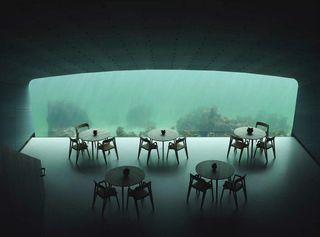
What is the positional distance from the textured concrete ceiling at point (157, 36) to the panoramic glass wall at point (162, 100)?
28.1 feet

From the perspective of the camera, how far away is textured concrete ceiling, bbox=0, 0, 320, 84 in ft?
13.5

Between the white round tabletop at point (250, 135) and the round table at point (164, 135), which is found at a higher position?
the white round tabletop at point (250, 135)

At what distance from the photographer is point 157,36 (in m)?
5.68

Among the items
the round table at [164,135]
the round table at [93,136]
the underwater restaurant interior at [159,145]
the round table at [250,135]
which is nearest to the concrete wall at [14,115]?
the underwater restaurant interior at [159,145]

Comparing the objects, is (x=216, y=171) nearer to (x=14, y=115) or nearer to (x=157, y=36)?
(x=157, y=36)

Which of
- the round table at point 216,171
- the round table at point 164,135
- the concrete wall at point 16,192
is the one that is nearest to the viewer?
the concrete wall at point 16,192

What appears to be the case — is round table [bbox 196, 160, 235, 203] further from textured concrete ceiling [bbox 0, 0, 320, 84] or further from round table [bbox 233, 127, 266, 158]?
textured concrete ceiling [bbox 0, 0, 320, 84]

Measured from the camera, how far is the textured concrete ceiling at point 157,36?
4102 millimetres

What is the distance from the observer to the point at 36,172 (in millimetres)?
5648

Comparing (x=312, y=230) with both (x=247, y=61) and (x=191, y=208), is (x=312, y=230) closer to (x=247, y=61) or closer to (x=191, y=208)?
(x=191, y=208)

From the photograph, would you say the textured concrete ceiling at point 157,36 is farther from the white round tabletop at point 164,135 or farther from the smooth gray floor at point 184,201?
the smooth gray floor at point 184,201

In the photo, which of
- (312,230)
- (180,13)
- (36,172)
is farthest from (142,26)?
(312,230)

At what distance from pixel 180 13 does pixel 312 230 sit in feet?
14.8

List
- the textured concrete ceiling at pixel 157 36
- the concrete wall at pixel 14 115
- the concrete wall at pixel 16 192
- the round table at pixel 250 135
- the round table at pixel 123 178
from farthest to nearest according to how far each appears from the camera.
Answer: the round table at pixel 250 135, the concrete wall at pixel 14 115, the round table at pixel 123 178, the textured concrete ceiling at pixel 157 36, the concrete wall at pixel 16 192
